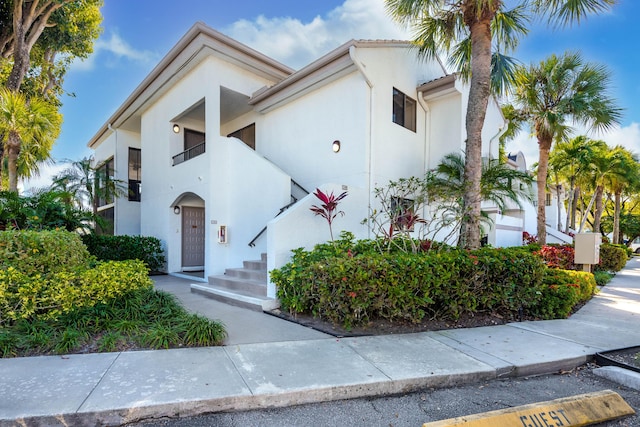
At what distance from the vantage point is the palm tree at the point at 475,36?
676 cm

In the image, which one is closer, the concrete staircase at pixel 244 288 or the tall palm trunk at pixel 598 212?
the concrete staircase at pixel 244 288

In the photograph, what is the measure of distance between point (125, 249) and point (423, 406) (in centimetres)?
1121

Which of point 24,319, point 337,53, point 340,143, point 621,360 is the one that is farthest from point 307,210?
point 621,360

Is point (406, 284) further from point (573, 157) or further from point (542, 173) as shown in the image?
point (573, 157)

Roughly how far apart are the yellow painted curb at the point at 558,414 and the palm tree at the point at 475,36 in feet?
12.4

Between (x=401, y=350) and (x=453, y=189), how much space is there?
18.3 ft

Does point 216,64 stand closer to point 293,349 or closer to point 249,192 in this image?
point 249,192

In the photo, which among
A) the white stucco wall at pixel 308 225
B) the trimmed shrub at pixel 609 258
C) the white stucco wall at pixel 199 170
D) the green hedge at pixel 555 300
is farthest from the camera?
the trimmed shrub at pixel 609 258

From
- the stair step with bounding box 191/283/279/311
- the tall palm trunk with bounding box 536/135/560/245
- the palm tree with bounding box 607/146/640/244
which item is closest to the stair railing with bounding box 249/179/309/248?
the stair step with bounding box 191/283/279/311

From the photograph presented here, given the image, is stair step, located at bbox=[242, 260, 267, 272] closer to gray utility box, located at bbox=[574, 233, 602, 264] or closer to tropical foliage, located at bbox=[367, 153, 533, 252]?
tropical foliage, located at bbox=[367, 153, 533, 252]

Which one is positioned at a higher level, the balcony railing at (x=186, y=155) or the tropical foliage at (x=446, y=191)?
the balcony railing at (x=186, y=155)

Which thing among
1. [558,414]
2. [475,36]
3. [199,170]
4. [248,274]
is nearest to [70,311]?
[248,274]

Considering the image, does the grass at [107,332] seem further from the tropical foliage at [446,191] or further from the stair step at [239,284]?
the tropical foliage at [446,191]

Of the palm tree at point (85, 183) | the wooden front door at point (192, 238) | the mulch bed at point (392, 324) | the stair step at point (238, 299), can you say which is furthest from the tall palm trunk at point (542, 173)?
the palm tree at point (85, 183)
